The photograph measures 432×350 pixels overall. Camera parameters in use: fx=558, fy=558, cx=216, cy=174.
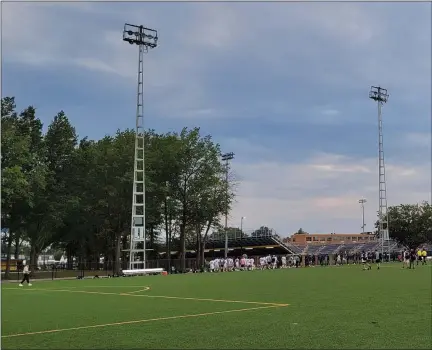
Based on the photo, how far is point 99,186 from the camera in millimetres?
57500

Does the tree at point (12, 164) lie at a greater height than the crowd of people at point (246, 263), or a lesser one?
greater

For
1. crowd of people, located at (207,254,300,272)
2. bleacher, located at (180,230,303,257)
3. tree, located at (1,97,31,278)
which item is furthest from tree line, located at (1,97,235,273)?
bleacher, located at (180,230,303,257)

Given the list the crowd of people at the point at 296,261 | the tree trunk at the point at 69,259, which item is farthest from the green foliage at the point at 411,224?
the tree trunk at the point at 69,259

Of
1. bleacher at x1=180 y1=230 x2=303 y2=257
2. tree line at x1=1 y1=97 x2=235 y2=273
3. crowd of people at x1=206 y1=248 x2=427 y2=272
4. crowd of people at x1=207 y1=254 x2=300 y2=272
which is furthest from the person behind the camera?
bleacher at x1=180 y1=230 x2=303 y2=257

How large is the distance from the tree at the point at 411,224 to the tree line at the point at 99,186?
38.6 metres

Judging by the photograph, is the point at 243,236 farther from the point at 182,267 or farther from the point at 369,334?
the point at 369,334

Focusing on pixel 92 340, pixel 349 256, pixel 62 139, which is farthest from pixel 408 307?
pixel 349 256

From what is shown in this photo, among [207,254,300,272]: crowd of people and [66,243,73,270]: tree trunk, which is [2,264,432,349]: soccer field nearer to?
[207,254,300,272]: crowd of people

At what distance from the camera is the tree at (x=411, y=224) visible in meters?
91.1

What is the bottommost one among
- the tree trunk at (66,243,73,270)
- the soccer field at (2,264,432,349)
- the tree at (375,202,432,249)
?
the tree trunk at (66,243,73,270)

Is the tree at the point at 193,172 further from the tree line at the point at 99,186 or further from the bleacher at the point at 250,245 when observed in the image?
the bleacher at the point at 250,245

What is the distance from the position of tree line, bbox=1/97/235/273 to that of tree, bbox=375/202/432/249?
38.6 meters

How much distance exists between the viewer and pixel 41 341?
31.6 feet

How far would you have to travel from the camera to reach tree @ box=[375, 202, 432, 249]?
9112 cm
